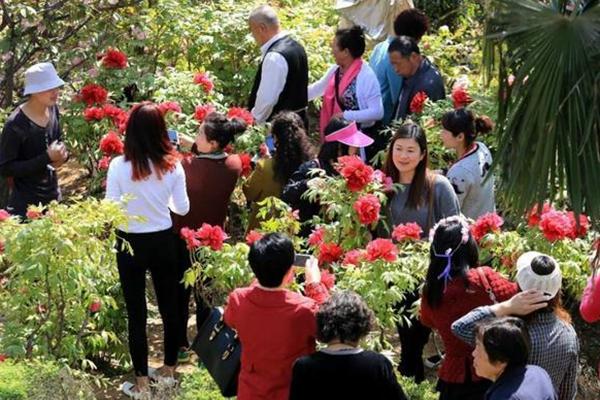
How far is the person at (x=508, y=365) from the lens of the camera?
14.2 ft

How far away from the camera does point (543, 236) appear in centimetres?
596

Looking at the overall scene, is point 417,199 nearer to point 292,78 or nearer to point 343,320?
point 343,320

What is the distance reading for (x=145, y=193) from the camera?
6070 mm

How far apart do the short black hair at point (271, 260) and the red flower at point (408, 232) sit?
3.66 ft

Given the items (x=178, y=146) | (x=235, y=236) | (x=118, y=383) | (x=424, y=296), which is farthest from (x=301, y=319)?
(x=235, y=236)

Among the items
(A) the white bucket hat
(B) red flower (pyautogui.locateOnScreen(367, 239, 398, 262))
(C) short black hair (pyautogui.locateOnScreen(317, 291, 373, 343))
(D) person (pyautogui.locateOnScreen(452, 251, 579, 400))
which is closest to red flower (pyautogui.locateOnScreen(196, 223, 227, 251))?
(B) red flower (pyautogui.locateOnScreen(367, 239, 398, 262))

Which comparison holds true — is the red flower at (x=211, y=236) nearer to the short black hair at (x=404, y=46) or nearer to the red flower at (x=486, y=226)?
the red flower at (x=486, y=226)

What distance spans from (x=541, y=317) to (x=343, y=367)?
0.98 metres

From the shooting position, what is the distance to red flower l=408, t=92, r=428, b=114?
779cm

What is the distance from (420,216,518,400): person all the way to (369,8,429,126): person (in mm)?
3070

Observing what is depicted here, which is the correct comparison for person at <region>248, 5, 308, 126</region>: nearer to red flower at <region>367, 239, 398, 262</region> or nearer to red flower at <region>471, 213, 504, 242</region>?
red flower at <region>471, 213, 504, 242</region>

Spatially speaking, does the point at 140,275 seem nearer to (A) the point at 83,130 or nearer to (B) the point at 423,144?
(B) the point at 423,144

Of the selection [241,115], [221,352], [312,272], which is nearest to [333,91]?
[241,115]

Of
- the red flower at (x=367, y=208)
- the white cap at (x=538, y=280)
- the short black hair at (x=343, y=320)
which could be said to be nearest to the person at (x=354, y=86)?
the red flower at (x=367, y=208)
